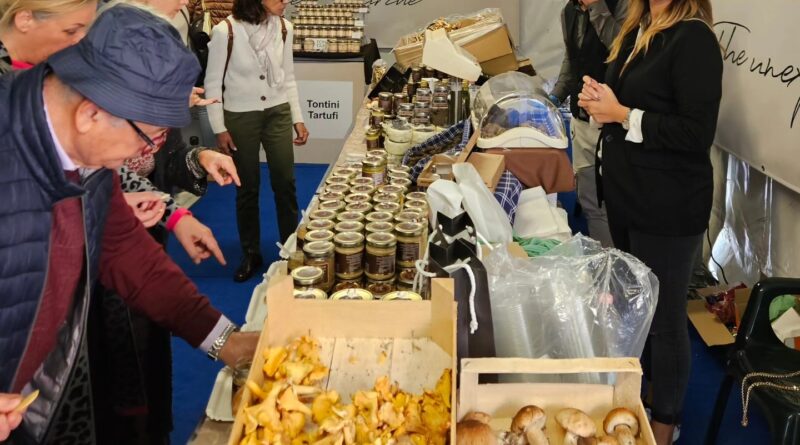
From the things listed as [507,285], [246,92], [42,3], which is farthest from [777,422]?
[246,92]

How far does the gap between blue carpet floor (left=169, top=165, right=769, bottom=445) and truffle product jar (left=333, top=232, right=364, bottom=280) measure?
1.73ft

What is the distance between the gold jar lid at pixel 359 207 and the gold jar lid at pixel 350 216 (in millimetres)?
48

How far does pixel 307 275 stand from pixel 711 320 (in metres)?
2.49

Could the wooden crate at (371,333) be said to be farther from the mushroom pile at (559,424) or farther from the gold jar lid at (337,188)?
the gold jar lid at (337,188)

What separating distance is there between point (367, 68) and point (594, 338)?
5.22 metres

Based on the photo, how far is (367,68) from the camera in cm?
→ 668

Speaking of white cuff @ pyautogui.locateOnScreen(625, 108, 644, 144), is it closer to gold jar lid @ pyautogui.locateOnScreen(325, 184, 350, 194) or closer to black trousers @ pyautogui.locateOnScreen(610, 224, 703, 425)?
black trousers @ pyautogui.locateOnScreen(610, 224, 703, 425)

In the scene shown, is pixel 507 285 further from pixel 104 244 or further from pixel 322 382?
pixel 104 244

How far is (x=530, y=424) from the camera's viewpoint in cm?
135

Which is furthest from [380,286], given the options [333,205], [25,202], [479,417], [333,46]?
[333,46]

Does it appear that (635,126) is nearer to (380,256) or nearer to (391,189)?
(391,189)

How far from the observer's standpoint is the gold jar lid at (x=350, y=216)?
7.23 ft

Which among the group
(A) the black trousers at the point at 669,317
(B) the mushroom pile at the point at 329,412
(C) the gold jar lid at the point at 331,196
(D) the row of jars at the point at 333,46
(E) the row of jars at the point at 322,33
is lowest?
(D) the row of jars at the point at 333,46

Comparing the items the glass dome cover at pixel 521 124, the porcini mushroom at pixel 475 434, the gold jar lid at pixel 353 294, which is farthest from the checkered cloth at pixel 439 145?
the porcini mushroom at pixel 475 434
